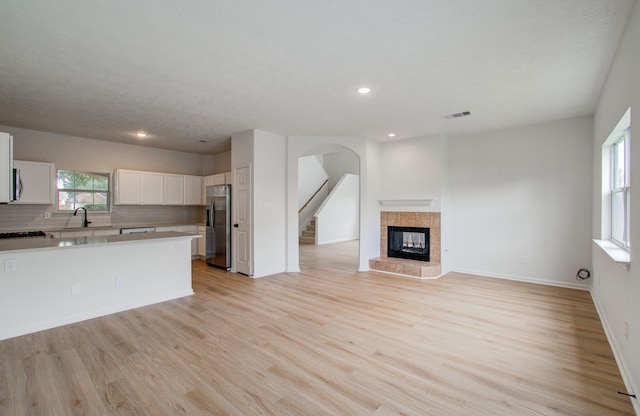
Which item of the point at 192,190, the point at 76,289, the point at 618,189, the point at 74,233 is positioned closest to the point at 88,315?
the point at 76,289

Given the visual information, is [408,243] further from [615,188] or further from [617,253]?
[617,253]

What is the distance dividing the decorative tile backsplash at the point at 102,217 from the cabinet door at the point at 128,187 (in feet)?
1.12

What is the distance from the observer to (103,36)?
7.91 feet

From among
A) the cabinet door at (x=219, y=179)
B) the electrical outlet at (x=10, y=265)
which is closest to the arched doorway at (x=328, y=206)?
the cabinet door at (x=219, y=179)

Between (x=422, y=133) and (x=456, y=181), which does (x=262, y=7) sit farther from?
(x=456, y=181)

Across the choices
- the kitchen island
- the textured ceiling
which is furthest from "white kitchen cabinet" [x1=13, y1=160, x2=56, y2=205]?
the kitchen island

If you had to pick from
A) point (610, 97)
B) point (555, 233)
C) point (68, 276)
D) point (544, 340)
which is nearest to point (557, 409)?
point (544, 340)

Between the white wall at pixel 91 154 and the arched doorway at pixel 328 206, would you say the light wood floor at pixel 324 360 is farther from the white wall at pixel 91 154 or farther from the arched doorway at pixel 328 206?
the arched doorway at pixel 328 206

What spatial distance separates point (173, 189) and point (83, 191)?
1.68 meters

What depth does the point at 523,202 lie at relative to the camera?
5.12 metres

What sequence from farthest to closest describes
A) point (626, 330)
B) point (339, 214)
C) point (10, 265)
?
1. point (339, 214)
2. point (10, 265)
3. point (626, 330)

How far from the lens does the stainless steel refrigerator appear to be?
5.94 meters

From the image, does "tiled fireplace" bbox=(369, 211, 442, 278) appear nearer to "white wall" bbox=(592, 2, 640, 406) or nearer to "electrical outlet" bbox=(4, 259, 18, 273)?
"white wall" bbox=(592, 2, 640, 406)

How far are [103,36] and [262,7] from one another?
1400 mm
